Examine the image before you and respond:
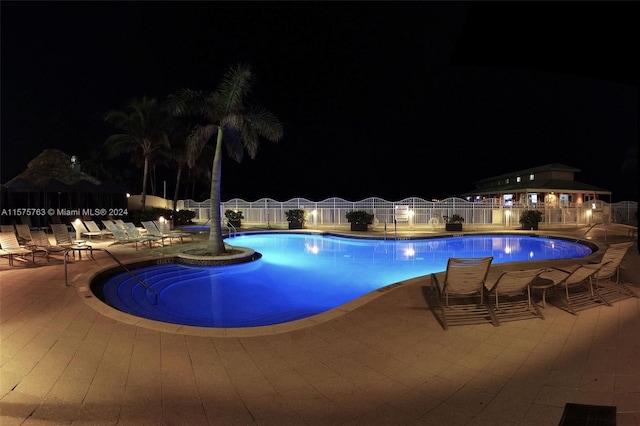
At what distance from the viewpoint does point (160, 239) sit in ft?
42.8

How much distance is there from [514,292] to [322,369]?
3030mm

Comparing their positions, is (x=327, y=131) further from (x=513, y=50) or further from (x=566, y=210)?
(x=513, y=50)

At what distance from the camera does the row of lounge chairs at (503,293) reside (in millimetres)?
4461

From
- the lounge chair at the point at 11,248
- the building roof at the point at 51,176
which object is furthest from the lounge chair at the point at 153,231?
the building roof at the point at 51,176

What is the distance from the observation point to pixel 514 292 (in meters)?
4.71

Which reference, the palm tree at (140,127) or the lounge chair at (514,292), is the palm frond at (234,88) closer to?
the lounge chair at (514,292)

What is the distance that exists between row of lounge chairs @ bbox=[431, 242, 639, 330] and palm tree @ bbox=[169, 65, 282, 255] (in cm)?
770

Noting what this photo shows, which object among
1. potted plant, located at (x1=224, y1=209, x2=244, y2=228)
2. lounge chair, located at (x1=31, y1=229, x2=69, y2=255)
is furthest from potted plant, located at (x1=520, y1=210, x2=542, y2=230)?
lounge chair, located at (x1=31, y1=229, x2=69, y2=255)

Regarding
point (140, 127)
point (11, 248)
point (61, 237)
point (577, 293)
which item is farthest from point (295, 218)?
point (577, 293)

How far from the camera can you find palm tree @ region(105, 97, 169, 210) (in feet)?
69.9

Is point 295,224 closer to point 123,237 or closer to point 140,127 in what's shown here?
point 123,237

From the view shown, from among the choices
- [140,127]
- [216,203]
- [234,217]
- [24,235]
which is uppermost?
[140,127]

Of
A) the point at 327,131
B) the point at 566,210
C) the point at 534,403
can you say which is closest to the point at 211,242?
the point at 534,403

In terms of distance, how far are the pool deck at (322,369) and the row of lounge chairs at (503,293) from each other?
0.20 m
